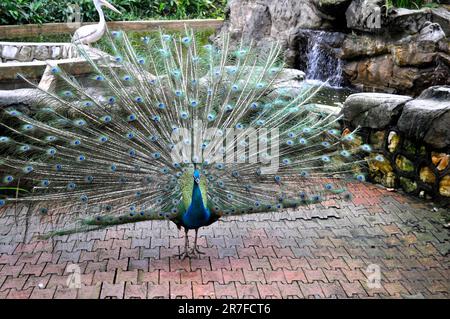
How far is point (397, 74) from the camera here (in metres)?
8.88

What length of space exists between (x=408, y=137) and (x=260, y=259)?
212 cm

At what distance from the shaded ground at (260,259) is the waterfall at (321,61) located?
422 cm

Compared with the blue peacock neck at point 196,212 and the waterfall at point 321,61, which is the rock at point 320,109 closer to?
the blue peacock neck at point 196,212

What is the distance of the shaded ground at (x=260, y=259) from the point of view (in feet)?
13.9

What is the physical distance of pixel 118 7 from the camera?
12.7 meters

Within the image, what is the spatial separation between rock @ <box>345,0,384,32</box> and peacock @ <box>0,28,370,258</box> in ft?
14.4

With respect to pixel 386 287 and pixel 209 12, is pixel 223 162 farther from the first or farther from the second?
pixel 209 12

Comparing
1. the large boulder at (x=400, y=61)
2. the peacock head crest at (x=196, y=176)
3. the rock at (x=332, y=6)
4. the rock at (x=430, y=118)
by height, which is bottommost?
the large boulder at (x=400, y=61)

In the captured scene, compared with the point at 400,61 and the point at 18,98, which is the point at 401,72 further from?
the point at 18,98

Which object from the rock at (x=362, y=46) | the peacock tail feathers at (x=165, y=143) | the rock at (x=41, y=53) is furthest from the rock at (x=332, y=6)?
the peacock tail feathers at (x=165, y=143)

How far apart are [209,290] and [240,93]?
1.71 m

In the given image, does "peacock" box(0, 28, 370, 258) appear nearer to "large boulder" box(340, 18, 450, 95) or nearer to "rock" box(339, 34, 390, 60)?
"large boulder" box(340, 18, 450, 95)

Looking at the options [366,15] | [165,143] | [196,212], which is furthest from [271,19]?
[196,212]

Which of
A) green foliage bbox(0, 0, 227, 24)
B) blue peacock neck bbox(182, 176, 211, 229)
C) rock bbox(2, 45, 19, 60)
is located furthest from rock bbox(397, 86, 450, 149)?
green foliage bbox(0, 0, 227, 24)
